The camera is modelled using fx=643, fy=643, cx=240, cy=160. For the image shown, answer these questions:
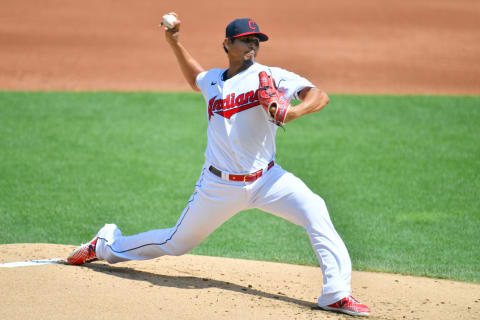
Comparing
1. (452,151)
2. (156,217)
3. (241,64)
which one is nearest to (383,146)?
(452,151)

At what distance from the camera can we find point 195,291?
15.4 feet

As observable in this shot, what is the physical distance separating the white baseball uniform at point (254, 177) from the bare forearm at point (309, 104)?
0.32ft

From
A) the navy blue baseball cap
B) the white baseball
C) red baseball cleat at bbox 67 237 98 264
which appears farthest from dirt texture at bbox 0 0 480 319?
the navy blue baseball cap

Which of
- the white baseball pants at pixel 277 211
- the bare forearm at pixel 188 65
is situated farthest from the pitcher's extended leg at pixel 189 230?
the bare forearm at pixel 188 65

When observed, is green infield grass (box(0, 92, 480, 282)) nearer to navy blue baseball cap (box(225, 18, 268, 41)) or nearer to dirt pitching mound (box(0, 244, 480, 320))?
dirt pitching mound (box(0, 244, 480, 320))

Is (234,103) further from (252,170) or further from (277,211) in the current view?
(277,211)

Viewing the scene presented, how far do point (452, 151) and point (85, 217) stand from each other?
5.67 metres

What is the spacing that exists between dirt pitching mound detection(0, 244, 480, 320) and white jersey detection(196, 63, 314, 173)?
0.96 m

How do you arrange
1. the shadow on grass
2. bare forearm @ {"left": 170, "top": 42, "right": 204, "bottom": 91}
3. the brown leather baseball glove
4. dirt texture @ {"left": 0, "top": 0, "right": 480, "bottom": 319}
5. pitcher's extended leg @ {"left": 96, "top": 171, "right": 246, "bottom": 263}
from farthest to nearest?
1. dirt texture @ {"left": 0, "top": 0, "right": 480, "bottom": 319}
2. bare forearm @ {"left": 170, "top": 42, "right": 204, "bottom": 91}
3. the shadow on grass
4. pitcher's extended leg @ {"left": 96, "top": 171, "right": 246, "bottom": 263}
5. the brown leather baseball glove

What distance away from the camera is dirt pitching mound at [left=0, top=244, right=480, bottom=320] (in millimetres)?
4230

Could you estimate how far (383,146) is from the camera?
1014cm

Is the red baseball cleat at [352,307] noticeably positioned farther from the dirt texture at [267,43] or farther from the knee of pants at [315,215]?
the dirt texture at [267,43]

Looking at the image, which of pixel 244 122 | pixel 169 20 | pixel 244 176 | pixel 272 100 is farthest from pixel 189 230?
pixel 169 20

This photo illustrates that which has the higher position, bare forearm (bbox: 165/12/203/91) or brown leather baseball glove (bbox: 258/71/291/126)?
bare forearm (bbox: 165/12/203/91)
